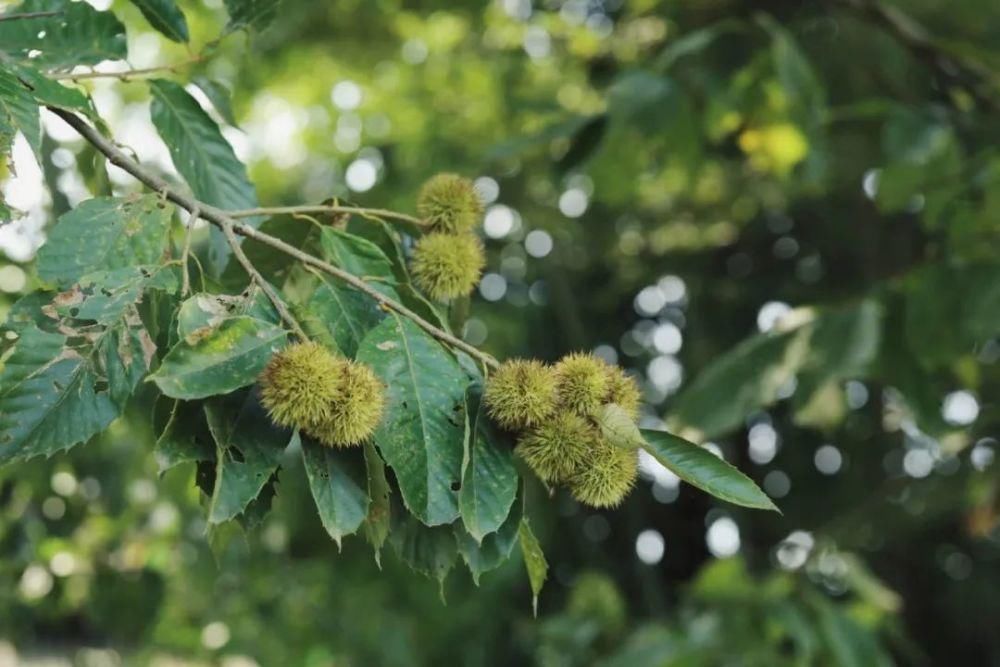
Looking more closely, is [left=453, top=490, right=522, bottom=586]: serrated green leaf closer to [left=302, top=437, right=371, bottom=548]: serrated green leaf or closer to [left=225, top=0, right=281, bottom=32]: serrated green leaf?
[left=302, top=437, right=371, bottom=548]: serrated green leaf

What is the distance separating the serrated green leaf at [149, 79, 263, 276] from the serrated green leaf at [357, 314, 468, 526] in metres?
0.39

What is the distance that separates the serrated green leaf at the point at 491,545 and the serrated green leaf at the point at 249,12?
24.0 inches

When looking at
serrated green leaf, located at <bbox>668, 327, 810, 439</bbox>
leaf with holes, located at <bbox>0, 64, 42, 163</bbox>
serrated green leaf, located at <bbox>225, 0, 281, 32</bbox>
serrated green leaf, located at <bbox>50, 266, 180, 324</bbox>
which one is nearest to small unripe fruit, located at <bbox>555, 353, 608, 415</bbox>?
serrated green leaf, located at <bbox>50, 266, 180, 324</bbox>

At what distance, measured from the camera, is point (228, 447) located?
2.96 feet

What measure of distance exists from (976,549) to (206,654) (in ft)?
11.6

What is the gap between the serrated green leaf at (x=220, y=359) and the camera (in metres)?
0.86

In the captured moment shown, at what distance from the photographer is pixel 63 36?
1.20 meters

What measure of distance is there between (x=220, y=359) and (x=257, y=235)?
0.13 metres

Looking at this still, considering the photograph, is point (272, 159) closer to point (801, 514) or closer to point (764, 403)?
point (801, 514)

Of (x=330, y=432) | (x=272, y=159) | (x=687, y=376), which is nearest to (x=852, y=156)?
(x=687, y=376)

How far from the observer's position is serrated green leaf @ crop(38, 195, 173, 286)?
39.3 inches

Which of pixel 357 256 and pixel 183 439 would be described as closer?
pixel 183 439

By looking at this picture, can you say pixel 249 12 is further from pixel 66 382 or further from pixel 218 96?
pixel 66 382

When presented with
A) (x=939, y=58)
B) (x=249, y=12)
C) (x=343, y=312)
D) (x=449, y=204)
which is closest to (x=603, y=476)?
(x=343, y=312)
